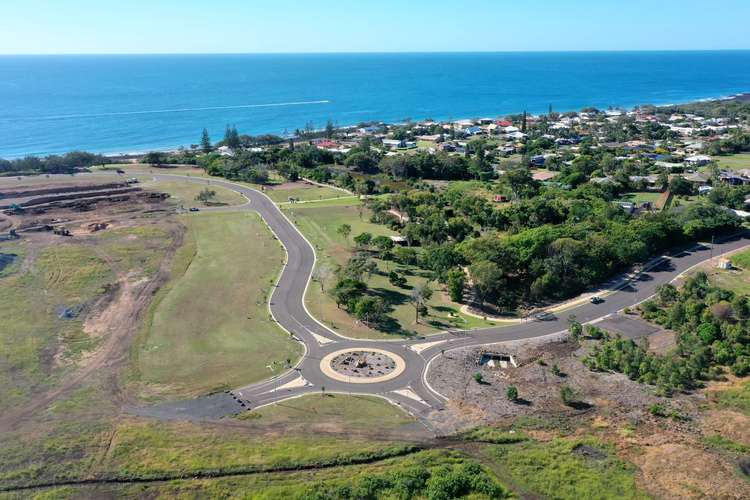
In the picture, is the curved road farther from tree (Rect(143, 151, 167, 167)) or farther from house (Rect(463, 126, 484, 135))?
house (Rect(463, 126, 484, 135))

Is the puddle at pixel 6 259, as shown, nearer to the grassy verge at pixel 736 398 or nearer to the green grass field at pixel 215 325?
the green grass field at pixel 215 325

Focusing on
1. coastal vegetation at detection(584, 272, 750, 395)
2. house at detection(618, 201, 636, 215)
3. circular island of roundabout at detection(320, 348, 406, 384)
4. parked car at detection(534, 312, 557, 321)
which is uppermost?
house at detection(618, 201, 636, 215)

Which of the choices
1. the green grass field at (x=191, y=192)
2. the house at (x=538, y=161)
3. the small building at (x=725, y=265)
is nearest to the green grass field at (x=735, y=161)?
the house at (x=538, y=161)

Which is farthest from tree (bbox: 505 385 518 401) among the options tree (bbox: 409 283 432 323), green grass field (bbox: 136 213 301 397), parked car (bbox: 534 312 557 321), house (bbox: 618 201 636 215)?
house (bbox: 618 201 636 215)

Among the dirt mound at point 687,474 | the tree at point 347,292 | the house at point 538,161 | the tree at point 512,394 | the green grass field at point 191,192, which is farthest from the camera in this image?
the house at point 538,161

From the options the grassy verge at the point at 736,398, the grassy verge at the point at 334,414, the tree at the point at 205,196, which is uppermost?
the tree at the point at 205,196

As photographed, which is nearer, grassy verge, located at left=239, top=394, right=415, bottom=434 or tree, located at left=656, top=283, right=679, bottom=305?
grassy verge, located at left=239, top=394, right=415, bottom=434

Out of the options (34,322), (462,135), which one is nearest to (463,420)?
(34,322)

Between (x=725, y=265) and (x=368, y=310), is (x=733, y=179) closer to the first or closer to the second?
(x=725, y=265)

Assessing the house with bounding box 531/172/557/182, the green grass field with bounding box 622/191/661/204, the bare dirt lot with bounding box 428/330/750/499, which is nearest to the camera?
the bare dirt lot with bounding box 428/330/750/499
